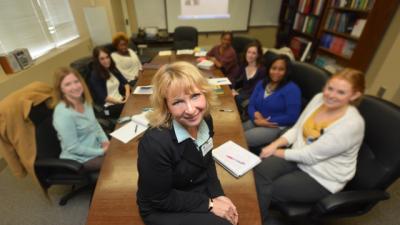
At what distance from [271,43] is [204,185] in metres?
5.01

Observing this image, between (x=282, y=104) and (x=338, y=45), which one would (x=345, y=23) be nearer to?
(x=338, y=45)

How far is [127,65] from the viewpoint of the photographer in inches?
111

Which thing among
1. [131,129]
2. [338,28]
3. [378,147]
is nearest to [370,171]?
[378,147]

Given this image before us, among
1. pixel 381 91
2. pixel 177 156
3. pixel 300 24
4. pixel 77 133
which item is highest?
pixel 300 24

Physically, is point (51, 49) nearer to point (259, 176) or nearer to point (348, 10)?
point (259, 176)

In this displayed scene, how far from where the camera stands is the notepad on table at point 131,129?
130 cm

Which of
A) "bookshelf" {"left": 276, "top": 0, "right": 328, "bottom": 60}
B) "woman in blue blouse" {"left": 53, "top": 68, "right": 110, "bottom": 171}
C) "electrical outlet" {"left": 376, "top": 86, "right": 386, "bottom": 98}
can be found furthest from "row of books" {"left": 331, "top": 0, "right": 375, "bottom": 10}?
"woman in blue blouse" {"left": 53, "top": 68, "right": 110, "bottom": 171}

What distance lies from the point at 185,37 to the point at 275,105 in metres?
2.81

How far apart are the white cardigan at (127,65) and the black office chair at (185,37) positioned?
3.95ft

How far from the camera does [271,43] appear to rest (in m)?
5.09

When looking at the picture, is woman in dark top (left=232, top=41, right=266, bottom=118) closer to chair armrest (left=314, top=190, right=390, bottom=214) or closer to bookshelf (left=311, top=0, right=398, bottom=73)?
chair armrest (left=314, top=190, right=390, bottom=214)

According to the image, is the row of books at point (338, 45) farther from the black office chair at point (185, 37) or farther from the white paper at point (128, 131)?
the white paper at point (128, 131)

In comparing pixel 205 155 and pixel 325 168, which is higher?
pixel 205 155

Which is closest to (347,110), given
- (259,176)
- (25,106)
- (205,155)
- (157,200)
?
(259,176)
